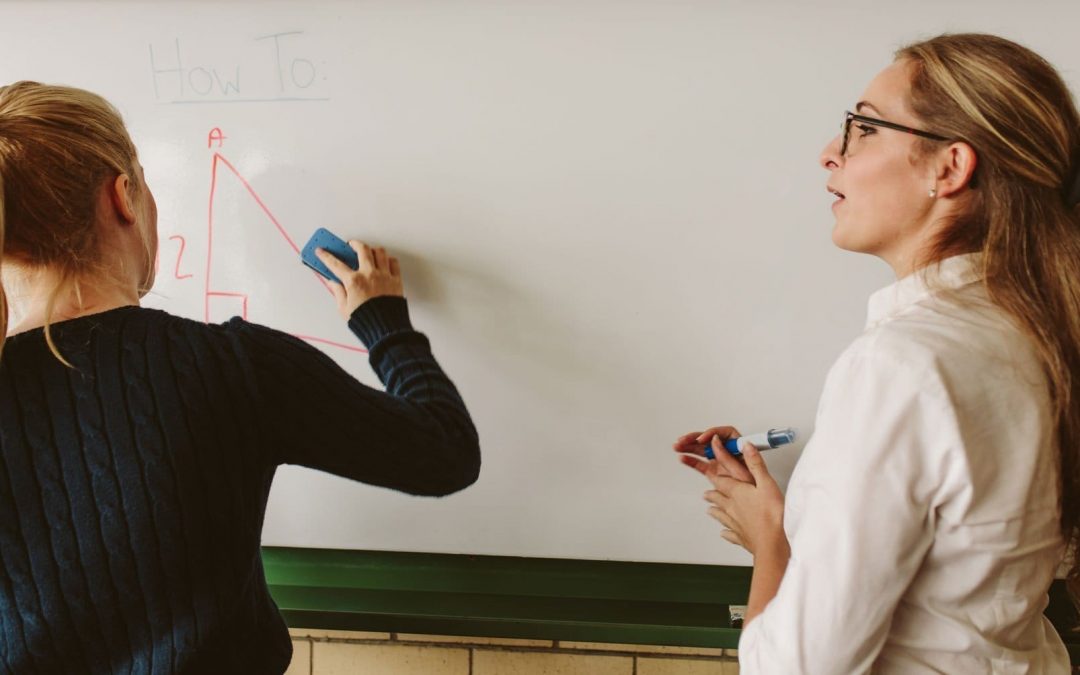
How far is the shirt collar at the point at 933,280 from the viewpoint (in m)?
0.69

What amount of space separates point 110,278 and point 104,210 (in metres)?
0.06

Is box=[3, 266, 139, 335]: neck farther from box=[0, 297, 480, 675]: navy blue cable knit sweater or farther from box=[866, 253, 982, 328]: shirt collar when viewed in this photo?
box=[866, 253, 982, 328]: shirt collar

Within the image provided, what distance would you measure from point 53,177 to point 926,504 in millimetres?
751

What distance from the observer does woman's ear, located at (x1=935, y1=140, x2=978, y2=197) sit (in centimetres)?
Result: 69

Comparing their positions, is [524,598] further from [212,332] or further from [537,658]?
[212,332]

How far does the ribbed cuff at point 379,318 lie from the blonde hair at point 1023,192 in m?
0.55

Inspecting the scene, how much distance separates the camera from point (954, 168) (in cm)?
71

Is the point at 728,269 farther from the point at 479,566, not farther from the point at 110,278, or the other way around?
the point at 110,278

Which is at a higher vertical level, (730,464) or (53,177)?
(53,177)

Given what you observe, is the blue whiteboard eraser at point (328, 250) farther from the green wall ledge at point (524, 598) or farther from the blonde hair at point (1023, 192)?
the blonde hair at point (1023, 192)

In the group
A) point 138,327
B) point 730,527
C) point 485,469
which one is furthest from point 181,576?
point 730,527

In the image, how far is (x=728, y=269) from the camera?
96 centimetres

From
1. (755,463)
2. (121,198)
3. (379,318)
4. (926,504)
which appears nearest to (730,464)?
(755,463)

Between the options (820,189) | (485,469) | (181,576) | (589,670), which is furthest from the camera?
(589,670)
